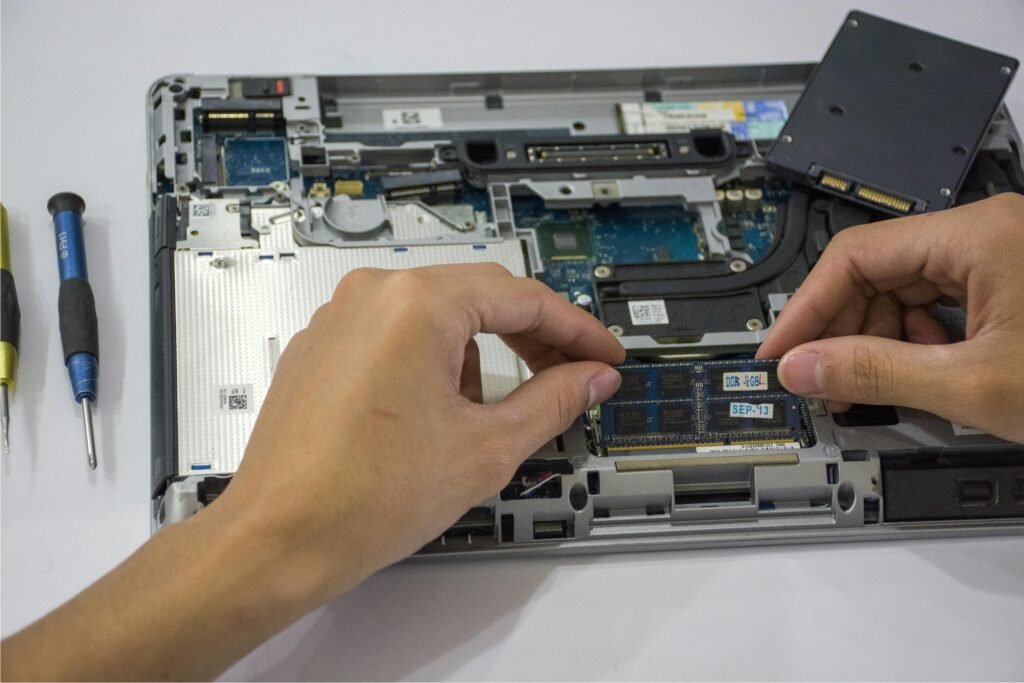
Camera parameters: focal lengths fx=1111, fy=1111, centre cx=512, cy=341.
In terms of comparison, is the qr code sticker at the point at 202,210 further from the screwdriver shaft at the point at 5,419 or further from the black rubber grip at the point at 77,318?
the screwdriver shaft at the point at 5,419

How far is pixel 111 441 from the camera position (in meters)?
3.61

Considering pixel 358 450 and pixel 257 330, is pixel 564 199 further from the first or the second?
pixel 358 450

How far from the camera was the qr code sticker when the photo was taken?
12.5ft

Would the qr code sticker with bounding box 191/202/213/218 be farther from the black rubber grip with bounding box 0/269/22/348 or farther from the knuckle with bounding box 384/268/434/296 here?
the knuckle with bounding box 384/268/434/296

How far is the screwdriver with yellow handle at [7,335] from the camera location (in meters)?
3.59

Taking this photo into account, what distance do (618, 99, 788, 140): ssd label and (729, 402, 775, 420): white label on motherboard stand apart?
141 centimetres

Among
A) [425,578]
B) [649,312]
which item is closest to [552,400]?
[425,578]

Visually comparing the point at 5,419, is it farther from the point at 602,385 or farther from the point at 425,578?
the point at 602,385

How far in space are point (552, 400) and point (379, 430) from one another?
2.00 ft

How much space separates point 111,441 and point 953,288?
272cm

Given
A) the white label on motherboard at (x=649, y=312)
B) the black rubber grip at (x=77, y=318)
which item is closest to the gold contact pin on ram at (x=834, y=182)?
the white label on motherboard at (x=649, y=312)

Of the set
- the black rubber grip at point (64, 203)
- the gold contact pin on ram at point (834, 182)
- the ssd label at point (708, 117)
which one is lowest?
the gold contact pin on ram at point (834, 182)

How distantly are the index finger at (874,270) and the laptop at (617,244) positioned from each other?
0.52 feet

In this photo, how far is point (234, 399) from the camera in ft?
11.1
